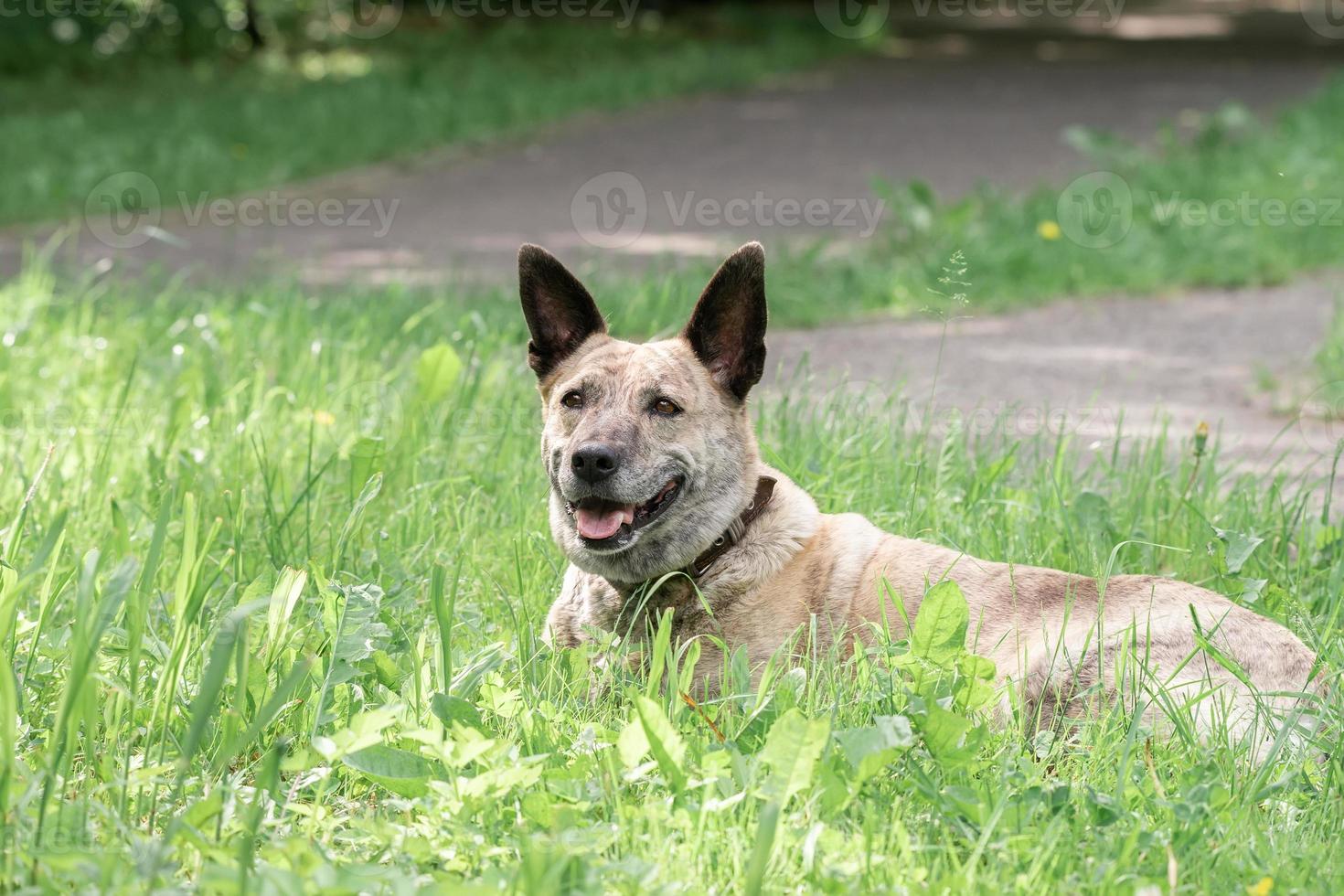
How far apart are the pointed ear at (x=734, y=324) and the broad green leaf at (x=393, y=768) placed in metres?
1.48

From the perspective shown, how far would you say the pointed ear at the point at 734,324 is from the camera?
3840 mm

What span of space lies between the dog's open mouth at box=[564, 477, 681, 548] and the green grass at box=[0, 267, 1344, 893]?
302 millimetres

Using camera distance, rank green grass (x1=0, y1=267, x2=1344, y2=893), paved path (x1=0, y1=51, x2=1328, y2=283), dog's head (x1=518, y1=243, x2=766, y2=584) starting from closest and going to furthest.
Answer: green grass (x1=0, y1=267, x2=1344, y2=893) < dog's head (x1=518, y1=243, x2=766, y2=584) < paved path (x1=0, y1=51, x2=1328, y2=283)

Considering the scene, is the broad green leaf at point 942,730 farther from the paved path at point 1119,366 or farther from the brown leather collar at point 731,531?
the paved path at point 1119,366

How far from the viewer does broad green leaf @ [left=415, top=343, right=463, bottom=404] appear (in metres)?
5.24

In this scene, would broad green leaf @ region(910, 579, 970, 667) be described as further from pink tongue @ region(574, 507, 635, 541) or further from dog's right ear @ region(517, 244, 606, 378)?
dog's right ear @ region(517, 244, 606, 378)

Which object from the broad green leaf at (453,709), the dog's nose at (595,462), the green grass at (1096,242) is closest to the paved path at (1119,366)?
the green grass at (1096,242)

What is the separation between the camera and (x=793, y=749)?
272 cm

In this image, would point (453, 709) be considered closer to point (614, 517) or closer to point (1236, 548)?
point (614, 517)

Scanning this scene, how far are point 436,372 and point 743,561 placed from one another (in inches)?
76.0

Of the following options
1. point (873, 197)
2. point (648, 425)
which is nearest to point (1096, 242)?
point (873, 197)

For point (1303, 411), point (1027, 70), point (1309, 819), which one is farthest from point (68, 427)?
point (1027, 70)

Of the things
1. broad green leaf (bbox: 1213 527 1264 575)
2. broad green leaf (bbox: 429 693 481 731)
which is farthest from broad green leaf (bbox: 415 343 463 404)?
broad green leaf (bbox: 1213 527 1264 575)

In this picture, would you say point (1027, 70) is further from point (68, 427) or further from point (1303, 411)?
point (68, 427)
